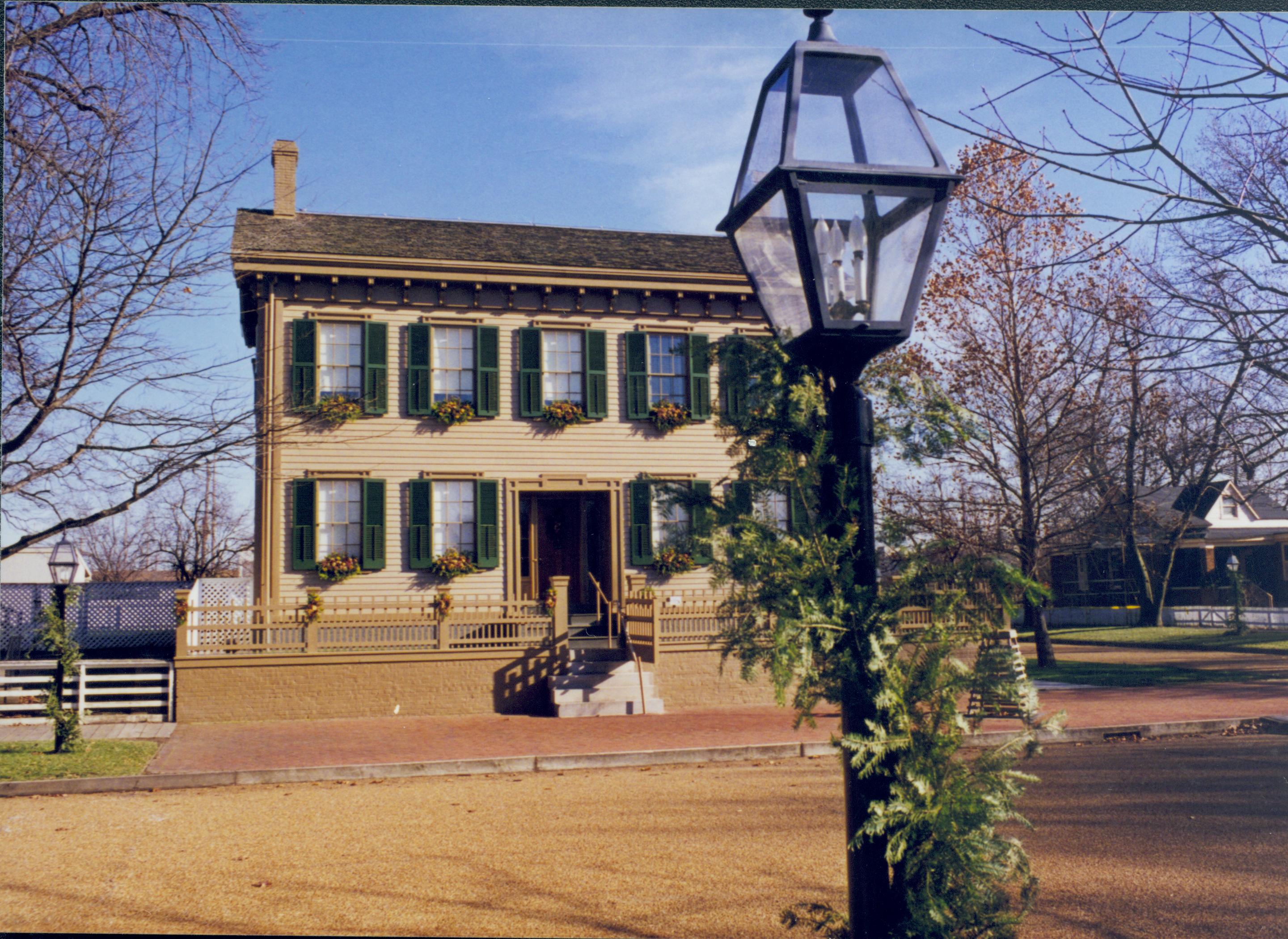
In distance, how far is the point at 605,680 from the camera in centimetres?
1495

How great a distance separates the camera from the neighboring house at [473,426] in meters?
15.6

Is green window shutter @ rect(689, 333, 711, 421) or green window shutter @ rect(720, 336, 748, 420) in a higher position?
green window shutter @ rect(689, 333, 711, 421)

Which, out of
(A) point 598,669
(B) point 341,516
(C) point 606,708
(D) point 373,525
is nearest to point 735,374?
(C) point 606,708

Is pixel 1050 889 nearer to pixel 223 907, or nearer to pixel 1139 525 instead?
pixel 223 907

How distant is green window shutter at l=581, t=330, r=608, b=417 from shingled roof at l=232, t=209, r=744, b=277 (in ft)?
4.62

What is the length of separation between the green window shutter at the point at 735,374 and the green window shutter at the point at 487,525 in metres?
14.3

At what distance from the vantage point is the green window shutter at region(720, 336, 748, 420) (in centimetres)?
339

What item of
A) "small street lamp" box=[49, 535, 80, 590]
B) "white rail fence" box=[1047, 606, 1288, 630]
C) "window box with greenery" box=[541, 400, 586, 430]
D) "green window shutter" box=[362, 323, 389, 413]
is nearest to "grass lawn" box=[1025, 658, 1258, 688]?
"white rail fence" box=[1047, 606, 1288, 630]

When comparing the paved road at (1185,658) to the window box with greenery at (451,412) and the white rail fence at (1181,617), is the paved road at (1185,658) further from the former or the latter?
the window box with greenery at (451,412)

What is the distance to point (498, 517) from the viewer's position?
17531 millimetres

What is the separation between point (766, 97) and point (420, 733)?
1117 cm

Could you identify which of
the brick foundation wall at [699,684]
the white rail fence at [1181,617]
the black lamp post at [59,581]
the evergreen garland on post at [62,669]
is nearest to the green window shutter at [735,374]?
the white rail fence at [1181,617]

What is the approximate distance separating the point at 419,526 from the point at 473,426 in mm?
2045

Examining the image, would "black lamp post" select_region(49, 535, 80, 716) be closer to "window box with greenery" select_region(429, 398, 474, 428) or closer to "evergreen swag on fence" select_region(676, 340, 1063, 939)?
"window box with greenery" select_region(429, 398, 474, 428)
